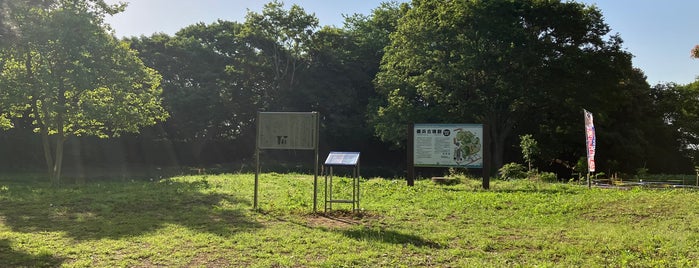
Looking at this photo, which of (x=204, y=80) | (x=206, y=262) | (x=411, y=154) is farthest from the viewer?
(x=204, y=80)

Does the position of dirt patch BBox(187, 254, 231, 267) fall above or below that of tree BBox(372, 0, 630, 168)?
below

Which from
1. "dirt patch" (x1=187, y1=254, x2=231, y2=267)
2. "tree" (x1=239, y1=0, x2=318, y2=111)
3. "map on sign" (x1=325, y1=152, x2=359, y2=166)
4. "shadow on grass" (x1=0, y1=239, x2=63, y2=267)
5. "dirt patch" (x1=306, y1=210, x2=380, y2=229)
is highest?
"tree" (x1=239, y1=0, x2=318, y2=111)

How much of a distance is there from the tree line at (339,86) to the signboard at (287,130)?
11.7 meters

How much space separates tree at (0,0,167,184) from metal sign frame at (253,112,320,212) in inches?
454

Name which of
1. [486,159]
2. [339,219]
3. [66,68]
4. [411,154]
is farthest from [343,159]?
[66,68]

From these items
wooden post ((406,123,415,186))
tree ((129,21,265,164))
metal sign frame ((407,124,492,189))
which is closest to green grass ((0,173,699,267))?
metal sign frame ((407,124,492,189))

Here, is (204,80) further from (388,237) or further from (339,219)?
(388,237)

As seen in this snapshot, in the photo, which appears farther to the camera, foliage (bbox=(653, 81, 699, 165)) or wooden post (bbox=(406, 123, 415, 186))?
foliage (bbox=(653, 81, 699, 165))

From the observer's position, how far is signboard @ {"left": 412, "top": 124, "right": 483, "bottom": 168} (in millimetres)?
15234

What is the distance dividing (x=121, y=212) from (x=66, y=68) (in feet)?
36.9

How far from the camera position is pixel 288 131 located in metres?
9.81

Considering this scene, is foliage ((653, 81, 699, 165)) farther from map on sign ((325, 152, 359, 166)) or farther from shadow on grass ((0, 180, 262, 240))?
shadow on grass ((0, 180, 262, 240))

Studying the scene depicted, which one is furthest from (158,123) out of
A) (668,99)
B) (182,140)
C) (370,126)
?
(668,99)

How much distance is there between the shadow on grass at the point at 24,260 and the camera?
5.65 m
